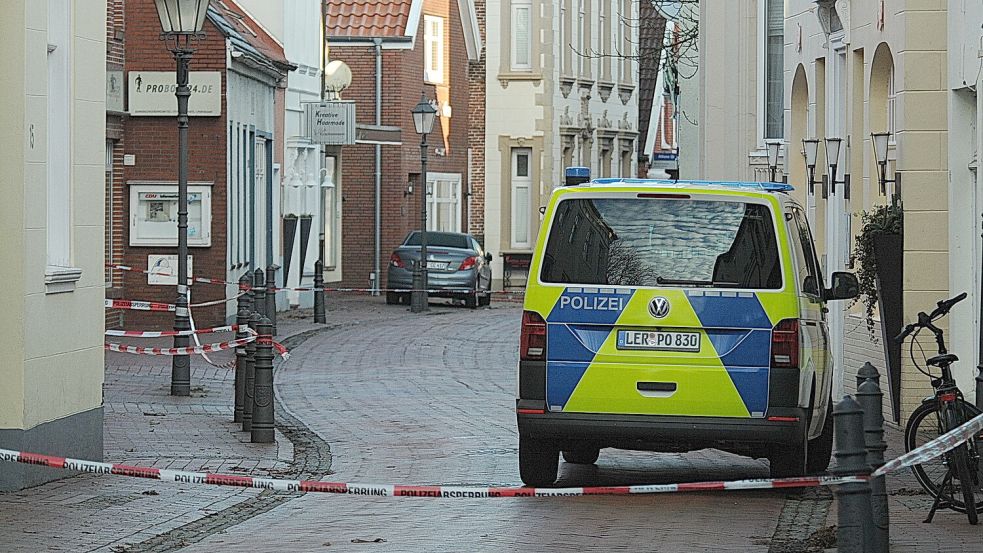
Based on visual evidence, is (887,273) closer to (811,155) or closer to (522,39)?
(811,155)

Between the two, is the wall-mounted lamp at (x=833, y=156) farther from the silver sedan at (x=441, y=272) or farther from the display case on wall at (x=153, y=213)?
the silver sedan at (x=441, y=272)

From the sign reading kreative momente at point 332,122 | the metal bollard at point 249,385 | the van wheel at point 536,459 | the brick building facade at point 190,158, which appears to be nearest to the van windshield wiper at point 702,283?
the van wheel at point 536,459

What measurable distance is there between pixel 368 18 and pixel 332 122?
965 centimetres

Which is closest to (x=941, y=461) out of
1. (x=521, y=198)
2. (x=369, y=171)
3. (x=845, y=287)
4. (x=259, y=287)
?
(x=845, y=287)

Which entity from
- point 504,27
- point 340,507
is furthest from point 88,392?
point 504,27

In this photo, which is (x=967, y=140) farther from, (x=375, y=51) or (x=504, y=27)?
(x=504, y=27)

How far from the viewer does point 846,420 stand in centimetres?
671

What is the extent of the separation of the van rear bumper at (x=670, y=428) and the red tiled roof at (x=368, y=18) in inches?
1329

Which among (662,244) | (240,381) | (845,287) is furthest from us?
(240,381)

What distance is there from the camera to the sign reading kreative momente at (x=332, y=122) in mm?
35094

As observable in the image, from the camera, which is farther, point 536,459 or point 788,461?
point 536,459

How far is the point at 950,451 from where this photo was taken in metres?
9.68

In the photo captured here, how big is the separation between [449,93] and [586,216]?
3748cm

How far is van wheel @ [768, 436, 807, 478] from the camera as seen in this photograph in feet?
36.4
